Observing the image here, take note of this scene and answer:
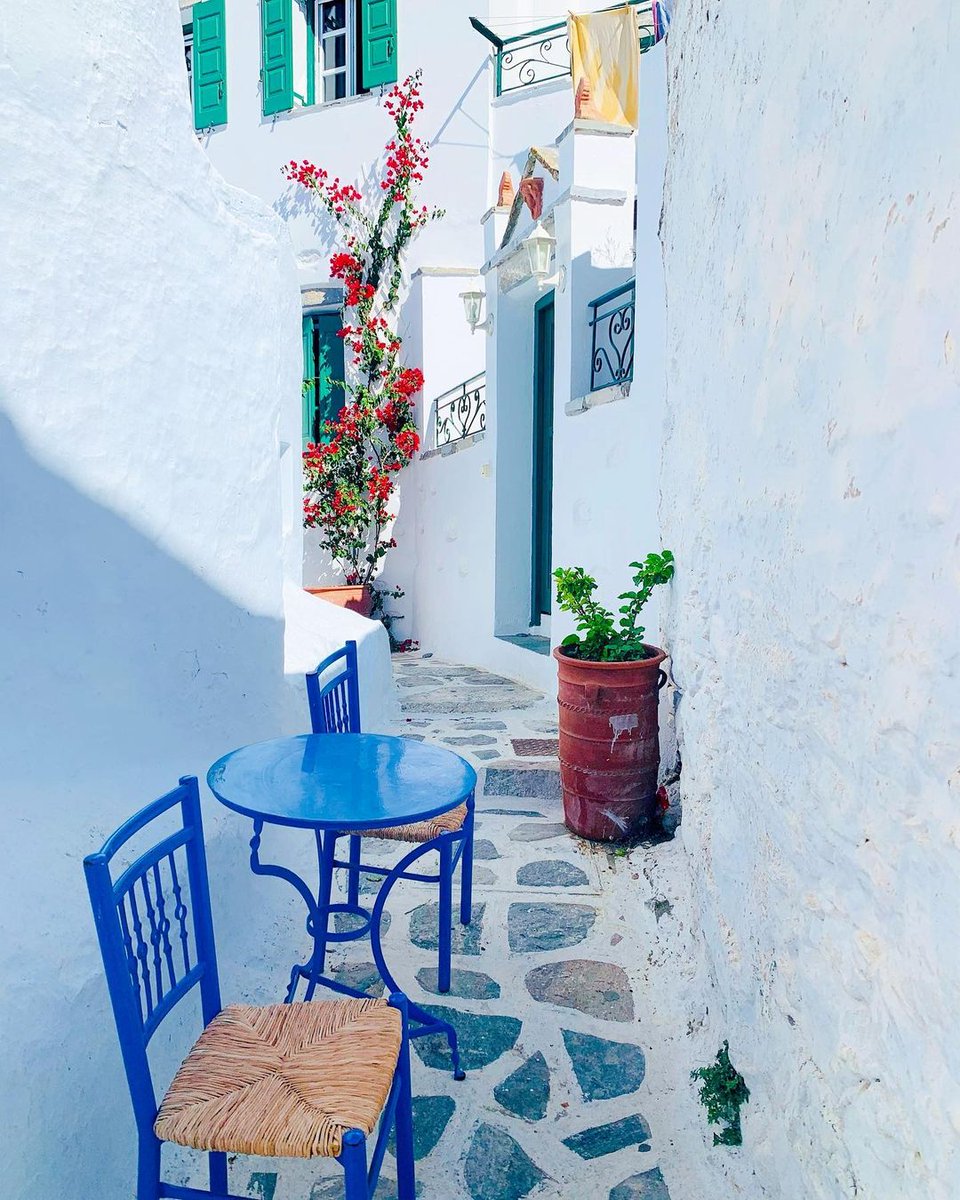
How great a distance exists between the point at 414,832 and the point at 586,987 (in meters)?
0.80

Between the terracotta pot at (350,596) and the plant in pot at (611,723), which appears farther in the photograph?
the terracotta pot at (350,596)

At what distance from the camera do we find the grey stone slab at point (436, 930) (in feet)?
10.4

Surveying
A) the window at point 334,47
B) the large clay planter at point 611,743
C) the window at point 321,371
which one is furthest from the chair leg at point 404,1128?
the window at point 334,47

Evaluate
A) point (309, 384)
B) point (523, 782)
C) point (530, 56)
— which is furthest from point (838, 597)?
point (309, 384)

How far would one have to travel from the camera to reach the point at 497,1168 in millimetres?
2148

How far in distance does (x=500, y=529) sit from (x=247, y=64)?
20.6 feet

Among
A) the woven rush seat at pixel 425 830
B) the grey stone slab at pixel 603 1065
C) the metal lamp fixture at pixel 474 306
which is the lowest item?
the grey stone slab at pixel 603 1065

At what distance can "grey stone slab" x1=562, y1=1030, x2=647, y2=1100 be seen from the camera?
242cm

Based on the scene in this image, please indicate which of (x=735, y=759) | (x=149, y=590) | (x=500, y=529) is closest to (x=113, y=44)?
(x=149, y=590)

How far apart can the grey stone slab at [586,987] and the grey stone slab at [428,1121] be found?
57 cm

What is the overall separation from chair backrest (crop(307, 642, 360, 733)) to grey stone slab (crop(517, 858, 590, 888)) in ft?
3.31

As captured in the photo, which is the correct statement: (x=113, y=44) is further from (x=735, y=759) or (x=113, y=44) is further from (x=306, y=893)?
(x=735, y=759)

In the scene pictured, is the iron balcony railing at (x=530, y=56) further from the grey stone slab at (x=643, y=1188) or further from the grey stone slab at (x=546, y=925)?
the grey stone slab at (x=643, y=1188)

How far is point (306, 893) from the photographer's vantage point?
2.54m
